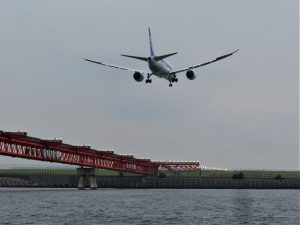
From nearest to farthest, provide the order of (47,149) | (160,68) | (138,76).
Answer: (138,76) < (160,68) < (47,149)

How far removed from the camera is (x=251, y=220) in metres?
83.7

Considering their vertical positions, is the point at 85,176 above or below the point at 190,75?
above

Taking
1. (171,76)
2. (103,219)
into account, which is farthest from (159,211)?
→ (171,76)

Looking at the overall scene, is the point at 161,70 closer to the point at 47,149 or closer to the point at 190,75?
the point at 190,75

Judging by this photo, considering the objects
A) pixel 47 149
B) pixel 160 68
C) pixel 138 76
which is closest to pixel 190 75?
pixel 160 68

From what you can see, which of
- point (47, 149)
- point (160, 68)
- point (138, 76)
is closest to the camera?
point (138, 76)

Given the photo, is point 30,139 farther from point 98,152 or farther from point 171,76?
point 171,76

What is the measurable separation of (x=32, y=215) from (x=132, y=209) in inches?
769

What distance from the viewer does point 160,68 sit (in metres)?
82.6

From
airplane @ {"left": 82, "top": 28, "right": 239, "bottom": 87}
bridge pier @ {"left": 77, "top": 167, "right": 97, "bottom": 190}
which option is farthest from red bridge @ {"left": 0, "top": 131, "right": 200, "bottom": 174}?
airplane @ {"left": 82, "top": 28, "right": 239, "bottom": 87}

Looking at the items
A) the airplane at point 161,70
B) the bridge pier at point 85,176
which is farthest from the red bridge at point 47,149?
the airplane at point 161,70

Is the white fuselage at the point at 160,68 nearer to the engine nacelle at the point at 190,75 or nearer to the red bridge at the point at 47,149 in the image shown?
the engine nacelle at the point at 190,75

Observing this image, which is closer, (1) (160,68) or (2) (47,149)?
(1) (160,68)

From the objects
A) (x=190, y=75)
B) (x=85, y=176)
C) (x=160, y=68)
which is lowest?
(x=190, y=75)
